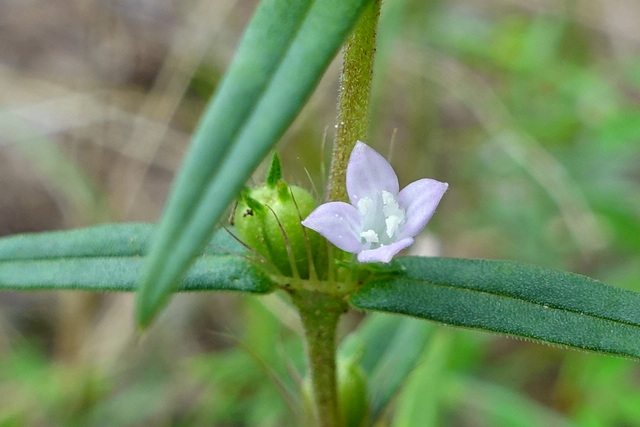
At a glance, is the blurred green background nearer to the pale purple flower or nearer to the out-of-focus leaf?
the out-of-focus leaf

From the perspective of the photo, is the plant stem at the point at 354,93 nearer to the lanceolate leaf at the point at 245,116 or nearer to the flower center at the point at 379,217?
the flower center at the point at 379,217

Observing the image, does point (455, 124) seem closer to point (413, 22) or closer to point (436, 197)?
point (413, 22)

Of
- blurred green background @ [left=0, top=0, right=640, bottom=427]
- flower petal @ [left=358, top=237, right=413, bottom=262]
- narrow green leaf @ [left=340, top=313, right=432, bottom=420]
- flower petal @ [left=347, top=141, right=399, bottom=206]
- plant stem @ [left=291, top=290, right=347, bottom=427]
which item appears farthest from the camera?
blurred green background @ [left=0, top=0, right=640, bottom=427]

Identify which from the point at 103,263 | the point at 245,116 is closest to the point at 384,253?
the point at 245,116

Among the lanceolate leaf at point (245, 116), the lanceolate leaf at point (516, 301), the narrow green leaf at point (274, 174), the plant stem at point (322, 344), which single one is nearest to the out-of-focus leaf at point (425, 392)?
the plant stem at point (322, 344)

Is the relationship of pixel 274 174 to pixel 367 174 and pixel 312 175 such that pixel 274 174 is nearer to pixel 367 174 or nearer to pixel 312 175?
pixel 367 174

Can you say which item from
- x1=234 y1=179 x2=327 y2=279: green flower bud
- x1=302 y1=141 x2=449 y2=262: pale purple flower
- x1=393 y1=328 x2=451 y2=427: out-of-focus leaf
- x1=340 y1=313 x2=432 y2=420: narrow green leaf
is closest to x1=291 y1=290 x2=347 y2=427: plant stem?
x1=234 y1=179 x2=327 y2=279: green flower bud

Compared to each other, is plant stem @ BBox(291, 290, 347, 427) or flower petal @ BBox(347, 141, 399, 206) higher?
flower petal @ BBox(347, 141, 399, 206)
